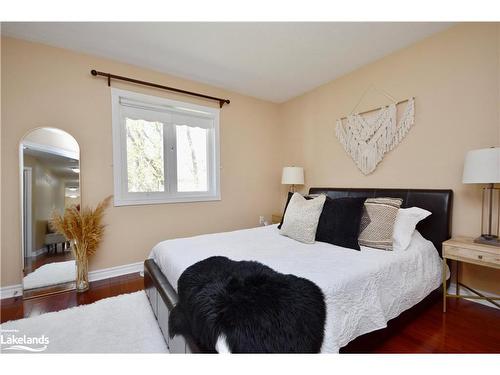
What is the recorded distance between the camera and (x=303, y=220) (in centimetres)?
211

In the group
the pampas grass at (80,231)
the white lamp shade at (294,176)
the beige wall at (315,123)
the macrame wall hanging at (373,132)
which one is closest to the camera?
the beige wall at (315,123)

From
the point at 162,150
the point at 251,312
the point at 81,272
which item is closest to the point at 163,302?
the point at 251,312

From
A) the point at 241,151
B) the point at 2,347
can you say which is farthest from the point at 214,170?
the point at 2,347

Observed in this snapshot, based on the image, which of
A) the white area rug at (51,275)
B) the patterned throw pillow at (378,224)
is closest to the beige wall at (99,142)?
the white area rug at (51,275)

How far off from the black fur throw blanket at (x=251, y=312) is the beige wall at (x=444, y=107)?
76.7 inches

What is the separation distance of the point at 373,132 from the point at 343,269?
77.1 inches

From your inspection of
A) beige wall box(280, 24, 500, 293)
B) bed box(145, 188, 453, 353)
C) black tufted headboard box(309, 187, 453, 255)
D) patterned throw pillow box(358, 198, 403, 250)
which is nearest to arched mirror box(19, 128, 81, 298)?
bed box(145, 188, 453, 353)

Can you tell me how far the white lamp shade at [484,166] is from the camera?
65.6 inches

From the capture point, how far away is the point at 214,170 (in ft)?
11.3

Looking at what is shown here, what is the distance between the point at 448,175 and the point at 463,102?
0.68 m

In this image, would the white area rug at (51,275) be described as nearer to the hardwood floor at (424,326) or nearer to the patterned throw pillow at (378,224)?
the hardwood floor at (424,326)

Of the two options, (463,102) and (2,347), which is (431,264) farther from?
(2,347)

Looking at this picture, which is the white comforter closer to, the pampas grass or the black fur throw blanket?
the black fur throw blanket

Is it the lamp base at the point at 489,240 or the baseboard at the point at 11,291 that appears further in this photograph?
the baseboard at the point at 11,291
